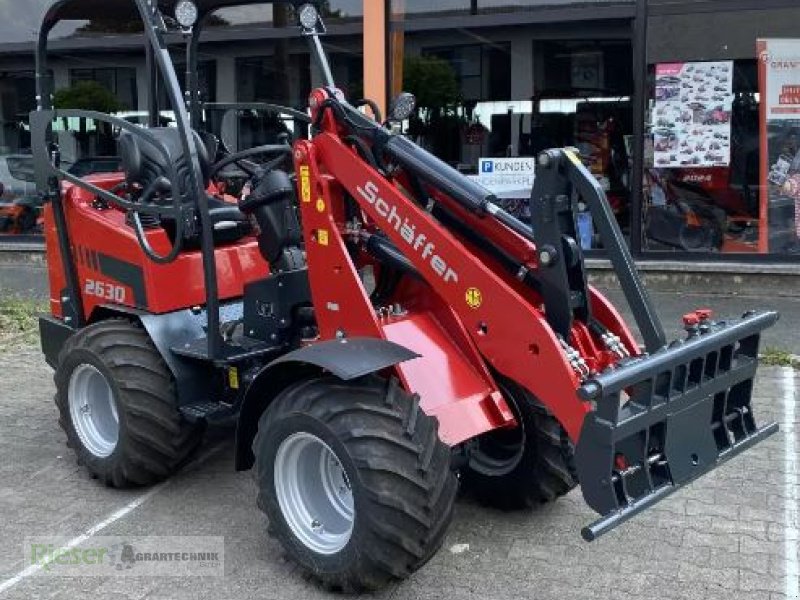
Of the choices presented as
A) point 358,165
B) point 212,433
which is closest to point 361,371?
point 358,165

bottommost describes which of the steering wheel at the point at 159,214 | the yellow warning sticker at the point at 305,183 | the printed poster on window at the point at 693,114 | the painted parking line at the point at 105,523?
the painted parking line at the point at 105,523

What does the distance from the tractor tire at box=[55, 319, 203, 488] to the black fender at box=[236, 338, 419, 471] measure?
67 cm

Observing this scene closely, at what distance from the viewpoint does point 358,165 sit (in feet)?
12.7

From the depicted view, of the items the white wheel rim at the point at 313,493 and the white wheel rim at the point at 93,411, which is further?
the white wheel rim at the point at 93,411

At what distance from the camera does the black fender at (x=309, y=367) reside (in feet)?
11.2

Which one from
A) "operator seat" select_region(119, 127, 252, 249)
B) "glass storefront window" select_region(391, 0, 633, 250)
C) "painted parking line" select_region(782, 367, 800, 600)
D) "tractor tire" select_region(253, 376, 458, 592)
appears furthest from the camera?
"glass storefront window" select_region(391, 0, 633, 250)

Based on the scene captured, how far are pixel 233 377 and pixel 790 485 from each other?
113 inches

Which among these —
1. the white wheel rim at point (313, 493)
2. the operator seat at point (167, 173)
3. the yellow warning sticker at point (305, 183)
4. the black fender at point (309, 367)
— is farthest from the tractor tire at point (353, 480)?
the operator seat at point (167, 173)

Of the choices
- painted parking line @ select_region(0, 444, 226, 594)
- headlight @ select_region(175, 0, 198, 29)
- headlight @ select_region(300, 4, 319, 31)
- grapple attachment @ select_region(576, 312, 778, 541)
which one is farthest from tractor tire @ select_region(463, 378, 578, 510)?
headlight @ select_region(300, 4, 319, 31)

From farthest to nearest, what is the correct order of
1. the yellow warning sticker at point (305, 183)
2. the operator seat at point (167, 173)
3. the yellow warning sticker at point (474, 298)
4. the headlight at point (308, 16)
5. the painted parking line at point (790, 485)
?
the headlight at point (308, 16) → the operator seat at point (167, 173) → the yellow warning sticker at point (305, 183) → the painted parking line at point (790, 485) → the yellow warning sticker at point (474, 298)

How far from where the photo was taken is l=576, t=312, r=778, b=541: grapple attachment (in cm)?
306

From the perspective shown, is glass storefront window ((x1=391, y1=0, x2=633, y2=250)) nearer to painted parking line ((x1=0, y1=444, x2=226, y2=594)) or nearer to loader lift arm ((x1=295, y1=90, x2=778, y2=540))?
painted parking line ((x1=0, y1=444, x2=226, y2=594))

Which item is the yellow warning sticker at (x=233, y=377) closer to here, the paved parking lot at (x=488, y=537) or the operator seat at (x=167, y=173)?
the paved parking lot at (x=488, y=537)

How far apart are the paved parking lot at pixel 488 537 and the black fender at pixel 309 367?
54 cm
